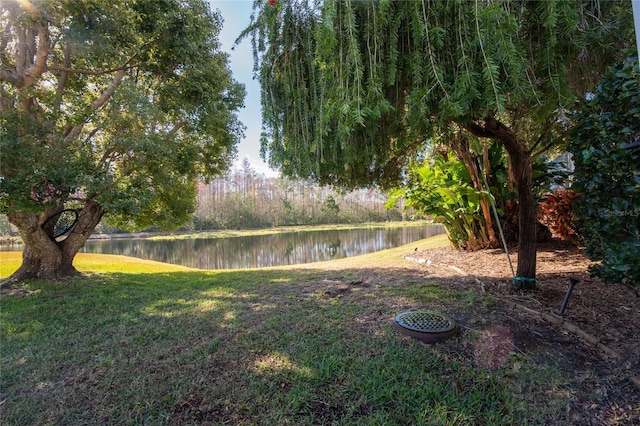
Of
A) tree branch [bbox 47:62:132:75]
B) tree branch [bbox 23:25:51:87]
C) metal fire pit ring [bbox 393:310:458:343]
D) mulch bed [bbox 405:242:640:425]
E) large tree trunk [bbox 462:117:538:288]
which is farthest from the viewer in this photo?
tree branch [bbox 47:62:132:75]

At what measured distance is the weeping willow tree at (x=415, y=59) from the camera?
1.50 meters

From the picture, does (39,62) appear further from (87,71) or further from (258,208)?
(258,208)

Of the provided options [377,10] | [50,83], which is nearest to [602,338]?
[377,10]

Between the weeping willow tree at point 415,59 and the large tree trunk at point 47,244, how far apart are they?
5.68 m

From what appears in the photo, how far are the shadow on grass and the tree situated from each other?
1.94 m

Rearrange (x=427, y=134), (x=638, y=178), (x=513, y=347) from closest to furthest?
(x=638, y=178) → (x=513, y=347) → (x=427, y=134)

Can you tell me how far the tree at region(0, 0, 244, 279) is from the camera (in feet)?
13.3

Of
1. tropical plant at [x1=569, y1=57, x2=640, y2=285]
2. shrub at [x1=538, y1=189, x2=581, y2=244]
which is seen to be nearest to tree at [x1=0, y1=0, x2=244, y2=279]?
tropical plant at [x1=569, y1=57, x2=640, y2=285]

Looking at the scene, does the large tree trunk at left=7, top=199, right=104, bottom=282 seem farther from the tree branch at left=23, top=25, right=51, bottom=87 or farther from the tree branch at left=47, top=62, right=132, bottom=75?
the tree branch at left=47, top=62, right=132, bottom=75

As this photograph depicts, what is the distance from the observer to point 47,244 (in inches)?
219

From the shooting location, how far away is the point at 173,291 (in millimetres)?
4719

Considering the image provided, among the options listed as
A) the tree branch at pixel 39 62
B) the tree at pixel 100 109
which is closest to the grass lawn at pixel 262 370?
the tree at pixel 100 109

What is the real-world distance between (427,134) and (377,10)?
1.08m

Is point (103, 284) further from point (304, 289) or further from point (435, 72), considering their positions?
point (435, 72)
